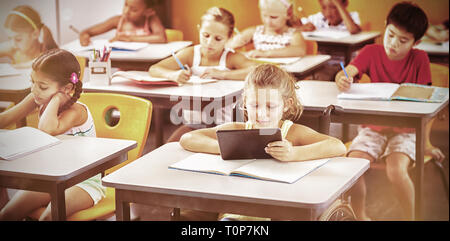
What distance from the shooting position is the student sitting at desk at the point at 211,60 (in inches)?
121

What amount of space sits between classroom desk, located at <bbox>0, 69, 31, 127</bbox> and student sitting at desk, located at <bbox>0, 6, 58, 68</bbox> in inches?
5.0

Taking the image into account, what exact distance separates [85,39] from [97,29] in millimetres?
143

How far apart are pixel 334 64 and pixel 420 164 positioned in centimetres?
147

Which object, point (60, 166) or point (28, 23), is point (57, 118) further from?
point (28, 23)

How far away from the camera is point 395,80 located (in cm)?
309

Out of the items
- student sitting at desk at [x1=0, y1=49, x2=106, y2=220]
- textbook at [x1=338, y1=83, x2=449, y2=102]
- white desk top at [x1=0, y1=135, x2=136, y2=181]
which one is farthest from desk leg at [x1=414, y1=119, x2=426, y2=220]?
student sitting at desk at [x1=0, y1=49, x2=106, y2=220]

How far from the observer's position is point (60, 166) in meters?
1.97

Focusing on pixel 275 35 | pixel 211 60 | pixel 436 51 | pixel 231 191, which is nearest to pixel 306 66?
pixel 275 35

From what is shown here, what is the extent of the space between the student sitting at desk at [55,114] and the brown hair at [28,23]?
24 centimetres

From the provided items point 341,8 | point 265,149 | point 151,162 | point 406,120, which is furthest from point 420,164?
point 341,8

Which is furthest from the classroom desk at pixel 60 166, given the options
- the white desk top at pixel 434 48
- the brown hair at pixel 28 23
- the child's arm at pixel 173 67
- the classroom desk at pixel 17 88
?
the white desk top at pixel 434 48

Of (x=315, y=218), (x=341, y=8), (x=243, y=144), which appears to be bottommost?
(x=315, y=218)

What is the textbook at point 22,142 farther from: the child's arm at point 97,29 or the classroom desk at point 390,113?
the child's arm at point 97,29
